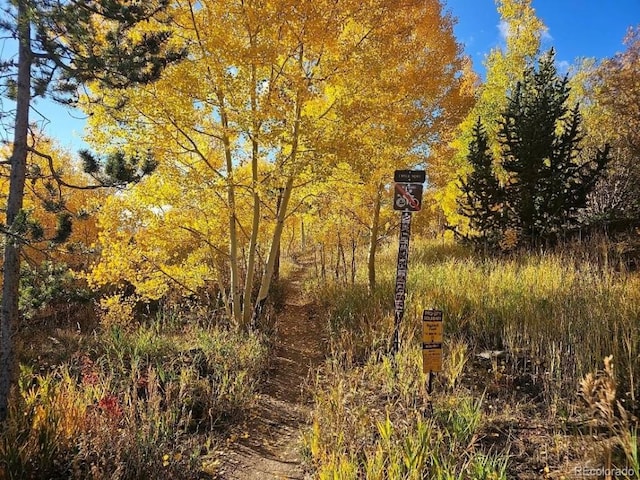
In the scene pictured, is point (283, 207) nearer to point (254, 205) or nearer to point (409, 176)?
point (254, 205)

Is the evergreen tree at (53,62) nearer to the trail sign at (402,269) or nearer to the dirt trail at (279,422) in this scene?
the dirt trail at (279,422)

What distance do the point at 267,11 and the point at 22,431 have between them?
5307mm

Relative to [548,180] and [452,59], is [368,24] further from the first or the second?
[548,180]

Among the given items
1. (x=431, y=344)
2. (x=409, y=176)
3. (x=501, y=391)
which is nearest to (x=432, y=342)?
(x=431, y=344)

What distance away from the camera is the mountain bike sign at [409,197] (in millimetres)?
4902

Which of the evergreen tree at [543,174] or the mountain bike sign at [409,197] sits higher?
the evergreen tree at [543,174]

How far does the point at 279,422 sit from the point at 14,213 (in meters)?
3.39

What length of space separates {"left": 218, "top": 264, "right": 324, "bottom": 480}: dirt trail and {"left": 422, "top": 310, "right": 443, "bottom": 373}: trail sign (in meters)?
1.42

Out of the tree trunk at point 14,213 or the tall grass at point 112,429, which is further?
the tree trunk at point 14,213

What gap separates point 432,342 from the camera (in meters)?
3.45

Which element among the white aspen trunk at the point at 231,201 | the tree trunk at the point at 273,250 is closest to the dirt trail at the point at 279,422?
the tree trunk at the point at 273,250

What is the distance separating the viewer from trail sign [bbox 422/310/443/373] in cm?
343

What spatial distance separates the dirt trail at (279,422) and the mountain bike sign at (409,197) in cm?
254

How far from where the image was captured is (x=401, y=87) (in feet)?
23.4
